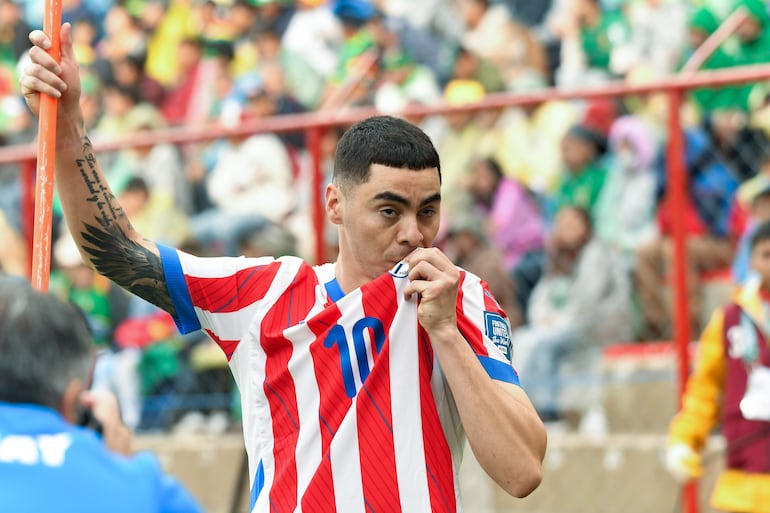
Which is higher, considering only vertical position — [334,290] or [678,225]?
[678,225]

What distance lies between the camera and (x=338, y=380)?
346 cm

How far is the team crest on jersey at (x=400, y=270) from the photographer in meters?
3.46

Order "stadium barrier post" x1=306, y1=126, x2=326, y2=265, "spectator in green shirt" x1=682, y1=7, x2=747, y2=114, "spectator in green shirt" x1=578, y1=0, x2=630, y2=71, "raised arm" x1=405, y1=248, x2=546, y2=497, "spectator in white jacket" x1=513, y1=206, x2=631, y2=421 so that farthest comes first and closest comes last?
"spectator in green shirt" x1=578, y1=0, x2=630, y2=71 → "stadium barrier post" x1=306, y1=126, x2=326, y2=265 → "spectator in white jacket" x1=513, y1=206, x2=631, y2=421 → "spectator in green shirt" x1=682, y1=7, x2=747, y2=114 → "raised arm" x1=405, y1=248, x2=546, y2=497

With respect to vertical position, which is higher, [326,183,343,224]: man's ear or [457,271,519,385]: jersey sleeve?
[326,183,343,224]: man's ear

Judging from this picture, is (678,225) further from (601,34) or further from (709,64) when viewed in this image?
(601,34)

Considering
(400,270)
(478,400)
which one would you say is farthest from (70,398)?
(400,270)

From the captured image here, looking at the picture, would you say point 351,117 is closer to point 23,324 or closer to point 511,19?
point 511,19

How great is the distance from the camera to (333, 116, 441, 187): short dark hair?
3498 millimetres

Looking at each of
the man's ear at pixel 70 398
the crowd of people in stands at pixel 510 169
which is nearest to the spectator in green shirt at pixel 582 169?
the crowd of people in stands at pixel 510 169

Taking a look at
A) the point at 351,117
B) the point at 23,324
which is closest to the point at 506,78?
the point at 351,117

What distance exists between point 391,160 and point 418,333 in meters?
0.47

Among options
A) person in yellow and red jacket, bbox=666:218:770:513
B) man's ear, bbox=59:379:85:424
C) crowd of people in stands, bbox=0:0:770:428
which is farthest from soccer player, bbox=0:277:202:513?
crowd of people in stands, bbox=0:0:770:428

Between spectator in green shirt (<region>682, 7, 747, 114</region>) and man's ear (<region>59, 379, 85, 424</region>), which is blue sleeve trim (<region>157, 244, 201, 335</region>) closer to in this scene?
man's ear (<region>59, 379, 85, 424</region>)

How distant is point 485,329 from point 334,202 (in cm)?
60
